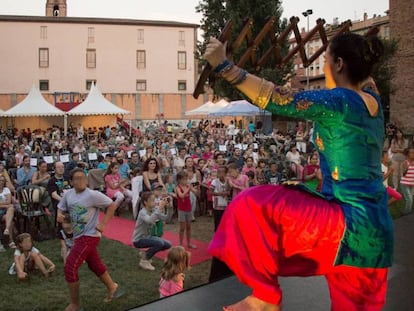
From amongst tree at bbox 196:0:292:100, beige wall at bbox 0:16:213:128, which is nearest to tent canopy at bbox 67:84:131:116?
tree at bbox 196:0:292:100

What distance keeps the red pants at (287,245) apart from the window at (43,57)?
50.3m

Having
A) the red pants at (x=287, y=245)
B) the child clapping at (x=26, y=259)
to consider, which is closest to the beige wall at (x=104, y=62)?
the child clapping at (x=26, y=259)

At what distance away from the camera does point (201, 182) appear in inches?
418

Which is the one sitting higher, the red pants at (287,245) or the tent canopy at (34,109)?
the tent canopy at (34,109)

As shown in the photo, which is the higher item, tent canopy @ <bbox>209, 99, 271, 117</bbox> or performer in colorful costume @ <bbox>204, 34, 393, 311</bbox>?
tent canopy @ <bbox>209, 99, 271, 117</bbox>

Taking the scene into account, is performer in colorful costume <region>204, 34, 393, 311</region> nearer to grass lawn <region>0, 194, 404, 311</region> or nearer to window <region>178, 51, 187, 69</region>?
grass lawn <region>0, 194, 404, 311</region>

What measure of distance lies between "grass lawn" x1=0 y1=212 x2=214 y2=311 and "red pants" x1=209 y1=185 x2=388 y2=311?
138 inches

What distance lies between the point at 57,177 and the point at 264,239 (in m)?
7.36

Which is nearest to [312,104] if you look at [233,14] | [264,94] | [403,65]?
[264,94]

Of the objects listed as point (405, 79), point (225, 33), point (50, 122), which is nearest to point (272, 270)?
point (225, 33)

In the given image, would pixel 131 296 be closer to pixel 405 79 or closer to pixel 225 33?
pixel 225 33

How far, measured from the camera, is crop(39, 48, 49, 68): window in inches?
1906

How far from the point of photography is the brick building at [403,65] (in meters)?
26.3

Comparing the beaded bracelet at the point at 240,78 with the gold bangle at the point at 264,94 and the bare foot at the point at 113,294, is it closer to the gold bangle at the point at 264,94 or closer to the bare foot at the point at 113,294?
the gold bangle at the point at 264,94
